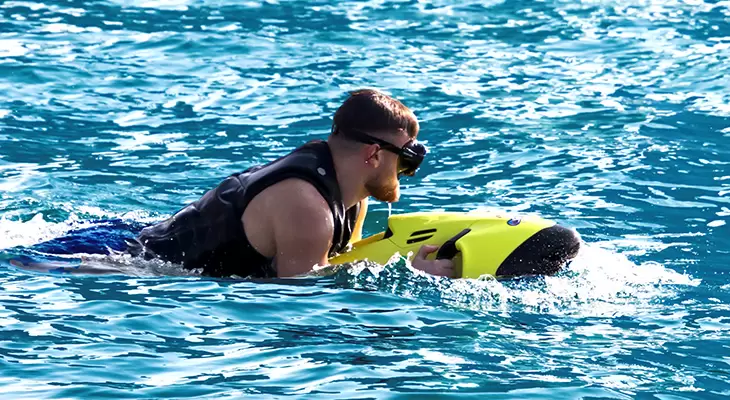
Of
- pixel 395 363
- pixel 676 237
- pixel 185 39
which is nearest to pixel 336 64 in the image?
pixel 185 39

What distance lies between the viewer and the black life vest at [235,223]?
7.03 meters

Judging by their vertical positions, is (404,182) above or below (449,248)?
below

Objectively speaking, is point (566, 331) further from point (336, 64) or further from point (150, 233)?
point (336, 64)

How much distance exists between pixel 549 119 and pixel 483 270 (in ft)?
16.8

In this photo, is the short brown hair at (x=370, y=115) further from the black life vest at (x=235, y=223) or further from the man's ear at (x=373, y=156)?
the black life vest at (x=235, y=223)

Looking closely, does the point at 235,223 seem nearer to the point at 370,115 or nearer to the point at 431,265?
the point at 370,115

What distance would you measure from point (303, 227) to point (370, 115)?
0.76m

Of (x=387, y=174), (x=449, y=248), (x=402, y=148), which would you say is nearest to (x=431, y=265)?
(x=449, y=248)

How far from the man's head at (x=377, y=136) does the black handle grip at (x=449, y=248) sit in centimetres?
47

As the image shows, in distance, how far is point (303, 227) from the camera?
6.91 metres

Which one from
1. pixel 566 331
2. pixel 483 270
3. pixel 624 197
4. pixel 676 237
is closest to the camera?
pixel 566 331

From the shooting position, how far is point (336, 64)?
45.8 feet

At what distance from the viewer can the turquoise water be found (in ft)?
19.2

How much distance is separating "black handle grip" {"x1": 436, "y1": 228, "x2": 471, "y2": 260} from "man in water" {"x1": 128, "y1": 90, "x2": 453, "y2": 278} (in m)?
0.06
